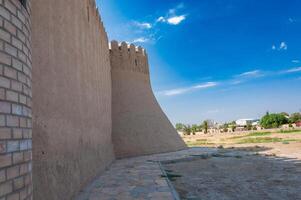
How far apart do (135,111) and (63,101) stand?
1045cm

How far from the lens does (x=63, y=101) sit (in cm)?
646

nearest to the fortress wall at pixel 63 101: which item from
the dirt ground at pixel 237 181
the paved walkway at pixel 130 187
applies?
the paved walkway at pixel 130 187

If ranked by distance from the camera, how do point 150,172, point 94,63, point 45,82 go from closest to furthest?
point 45,82, point 150,172, point 94,63

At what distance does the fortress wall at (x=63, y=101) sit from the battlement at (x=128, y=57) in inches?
273

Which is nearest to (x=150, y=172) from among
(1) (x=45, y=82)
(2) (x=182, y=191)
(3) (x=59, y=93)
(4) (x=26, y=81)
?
(2) (x=182, y=191)

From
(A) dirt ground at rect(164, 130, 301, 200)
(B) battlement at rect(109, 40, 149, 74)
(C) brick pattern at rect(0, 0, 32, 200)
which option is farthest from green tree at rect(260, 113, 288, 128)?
(C) brick pattern at rect(0, 0, 32, 200)

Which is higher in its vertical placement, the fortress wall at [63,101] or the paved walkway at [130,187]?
the fortress wall at [63,101]

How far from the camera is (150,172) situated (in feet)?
31.7

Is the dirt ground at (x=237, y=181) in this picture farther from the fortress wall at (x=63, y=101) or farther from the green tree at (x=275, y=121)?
the green tree at (x=275, y=121)

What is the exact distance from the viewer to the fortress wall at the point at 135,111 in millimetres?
15570

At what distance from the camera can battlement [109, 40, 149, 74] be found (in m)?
17.1

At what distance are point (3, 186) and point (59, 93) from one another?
3.76 metres

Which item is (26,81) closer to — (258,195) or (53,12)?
(53,12)

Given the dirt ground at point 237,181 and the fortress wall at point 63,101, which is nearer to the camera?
the fortress wall at point 63,101
